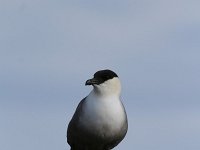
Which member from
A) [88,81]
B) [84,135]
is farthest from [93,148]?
[88,81]

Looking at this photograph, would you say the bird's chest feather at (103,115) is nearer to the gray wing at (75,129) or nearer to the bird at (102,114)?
the bird at (102,114)

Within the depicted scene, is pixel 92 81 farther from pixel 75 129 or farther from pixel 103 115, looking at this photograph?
pixel 75 129

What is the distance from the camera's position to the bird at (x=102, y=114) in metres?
20.9

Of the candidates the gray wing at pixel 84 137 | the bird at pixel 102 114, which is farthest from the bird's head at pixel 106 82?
the gray wing at pixel 84 137

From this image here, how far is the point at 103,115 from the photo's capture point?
20.9 m

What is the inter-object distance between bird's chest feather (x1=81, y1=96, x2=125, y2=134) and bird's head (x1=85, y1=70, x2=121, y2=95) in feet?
0.70

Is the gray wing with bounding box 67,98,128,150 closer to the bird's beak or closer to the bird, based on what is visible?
the bird

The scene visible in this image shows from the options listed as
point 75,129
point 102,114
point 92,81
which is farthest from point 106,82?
point 75,129

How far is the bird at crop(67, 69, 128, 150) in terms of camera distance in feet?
68.6

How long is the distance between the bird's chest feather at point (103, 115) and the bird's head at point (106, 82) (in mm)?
212

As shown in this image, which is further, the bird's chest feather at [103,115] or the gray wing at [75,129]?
the gray wing at [75,129]

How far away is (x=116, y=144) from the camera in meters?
21.7

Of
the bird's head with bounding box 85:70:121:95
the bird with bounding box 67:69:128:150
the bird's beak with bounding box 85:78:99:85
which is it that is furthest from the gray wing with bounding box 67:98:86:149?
the bird's beak with bounding box 85:78:99:85

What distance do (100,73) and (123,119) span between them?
1431mm
